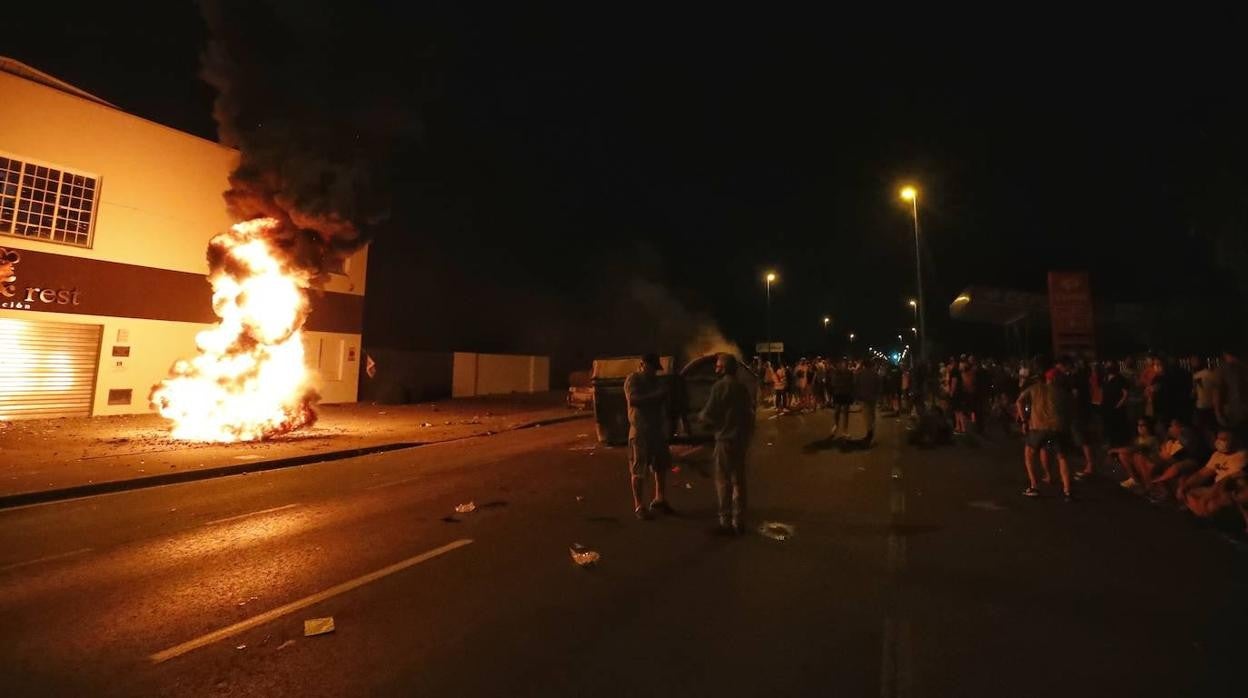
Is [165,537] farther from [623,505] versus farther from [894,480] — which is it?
[894,480]

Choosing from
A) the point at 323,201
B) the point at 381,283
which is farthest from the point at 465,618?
the point at 381,283

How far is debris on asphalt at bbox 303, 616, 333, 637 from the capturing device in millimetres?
3807

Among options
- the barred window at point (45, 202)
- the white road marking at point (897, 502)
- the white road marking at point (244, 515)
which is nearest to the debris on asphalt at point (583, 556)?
the white road marking at point (897, 502)

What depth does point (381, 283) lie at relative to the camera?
28578 mm

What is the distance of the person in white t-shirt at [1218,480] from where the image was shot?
5949 millimetres

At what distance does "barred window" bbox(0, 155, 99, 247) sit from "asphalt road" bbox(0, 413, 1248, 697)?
10933 millimetres

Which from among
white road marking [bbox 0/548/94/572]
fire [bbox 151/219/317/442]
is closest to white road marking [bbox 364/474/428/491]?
white road marking [bbox 0/548/94/572]

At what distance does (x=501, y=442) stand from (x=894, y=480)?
8.14 meters

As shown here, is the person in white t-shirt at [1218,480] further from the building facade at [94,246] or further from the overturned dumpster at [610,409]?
the building facade at [94,246]

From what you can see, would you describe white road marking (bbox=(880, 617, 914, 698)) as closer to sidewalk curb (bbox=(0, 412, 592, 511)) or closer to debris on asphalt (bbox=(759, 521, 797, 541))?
debris on asphalt (bbox=(759, 521, 797, 541))

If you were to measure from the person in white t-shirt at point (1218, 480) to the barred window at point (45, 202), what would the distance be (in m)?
21.1

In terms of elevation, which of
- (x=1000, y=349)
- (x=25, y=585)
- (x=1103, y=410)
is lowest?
(x=25, y=585)

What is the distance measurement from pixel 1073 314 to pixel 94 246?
2232cm

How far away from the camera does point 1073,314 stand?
43.9 feet
